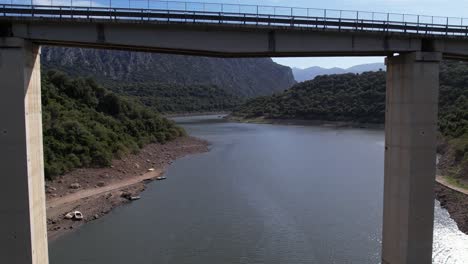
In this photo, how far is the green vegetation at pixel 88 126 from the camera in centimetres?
3272

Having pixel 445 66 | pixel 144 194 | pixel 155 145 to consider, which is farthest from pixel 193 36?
pixel 445 66

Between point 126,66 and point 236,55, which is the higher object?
point 126,66

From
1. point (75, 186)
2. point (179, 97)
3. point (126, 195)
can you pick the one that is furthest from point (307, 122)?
point (75, 186)

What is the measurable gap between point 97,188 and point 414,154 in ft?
72.4

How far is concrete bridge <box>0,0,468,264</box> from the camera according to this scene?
13617mm

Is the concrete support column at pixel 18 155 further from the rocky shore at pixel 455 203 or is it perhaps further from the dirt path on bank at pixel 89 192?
the rocky shore at pixel 455 203

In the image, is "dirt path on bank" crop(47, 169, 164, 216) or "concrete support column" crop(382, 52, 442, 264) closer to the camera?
"concrete support column" crop(382, 52, 442, 264)

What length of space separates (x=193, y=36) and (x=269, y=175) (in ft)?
71.4

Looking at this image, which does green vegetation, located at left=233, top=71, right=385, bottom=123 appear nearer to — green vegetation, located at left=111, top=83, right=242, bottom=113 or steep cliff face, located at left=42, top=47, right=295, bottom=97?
green vegetation, located at left=111, top=83, right=242, bottom=113

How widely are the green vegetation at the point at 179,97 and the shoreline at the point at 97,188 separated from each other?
222 feet

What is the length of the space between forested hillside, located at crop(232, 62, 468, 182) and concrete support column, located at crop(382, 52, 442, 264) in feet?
55.5

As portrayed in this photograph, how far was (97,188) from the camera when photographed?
30625 millimetres

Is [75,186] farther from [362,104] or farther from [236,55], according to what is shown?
[362,104]

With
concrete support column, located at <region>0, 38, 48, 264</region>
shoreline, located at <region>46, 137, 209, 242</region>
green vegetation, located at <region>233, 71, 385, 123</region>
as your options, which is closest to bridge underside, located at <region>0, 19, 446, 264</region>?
concrete support column, located at <region>0, 38, 48, 264</region>
